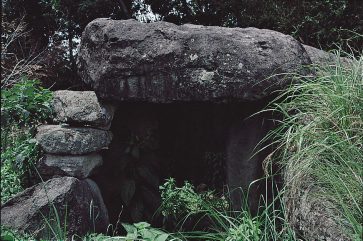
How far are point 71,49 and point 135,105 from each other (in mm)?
4165

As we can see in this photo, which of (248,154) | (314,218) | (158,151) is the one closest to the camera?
(314,218)

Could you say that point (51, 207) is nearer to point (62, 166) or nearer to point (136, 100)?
point (62, 166)

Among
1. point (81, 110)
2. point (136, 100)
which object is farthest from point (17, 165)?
point (136, 100)

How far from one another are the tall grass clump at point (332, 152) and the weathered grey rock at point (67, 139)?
1.18 meters

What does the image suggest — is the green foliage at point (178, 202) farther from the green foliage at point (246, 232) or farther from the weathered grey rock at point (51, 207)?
the green foliage at point (246, 232)

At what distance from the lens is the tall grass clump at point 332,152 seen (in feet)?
6.50

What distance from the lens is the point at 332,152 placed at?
2.29m

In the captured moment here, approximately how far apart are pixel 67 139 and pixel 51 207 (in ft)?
1.51

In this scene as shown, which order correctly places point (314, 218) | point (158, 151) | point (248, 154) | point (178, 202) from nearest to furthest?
point (314, 218)
point (248, 154)
point (178, 202)
point (158, 151)

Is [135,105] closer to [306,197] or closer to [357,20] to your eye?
[306,197]

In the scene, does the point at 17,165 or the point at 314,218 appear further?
Result: the point at 17,165

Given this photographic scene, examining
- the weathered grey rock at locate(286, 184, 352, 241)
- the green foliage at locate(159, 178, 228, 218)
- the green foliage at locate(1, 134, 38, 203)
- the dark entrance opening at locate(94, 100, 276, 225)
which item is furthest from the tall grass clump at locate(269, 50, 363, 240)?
the green foliage at locate(1, 134, 38, 203)

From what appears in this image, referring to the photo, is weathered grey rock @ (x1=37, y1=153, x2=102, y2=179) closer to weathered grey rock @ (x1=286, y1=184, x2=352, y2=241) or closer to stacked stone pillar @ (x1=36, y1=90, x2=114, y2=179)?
stacked stone pillar @ (x1=36, y1=90, x2=114, y2=179)

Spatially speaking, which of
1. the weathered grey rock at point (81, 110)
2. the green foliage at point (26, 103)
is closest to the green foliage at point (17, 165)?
the green foliage at point (26, 103)
